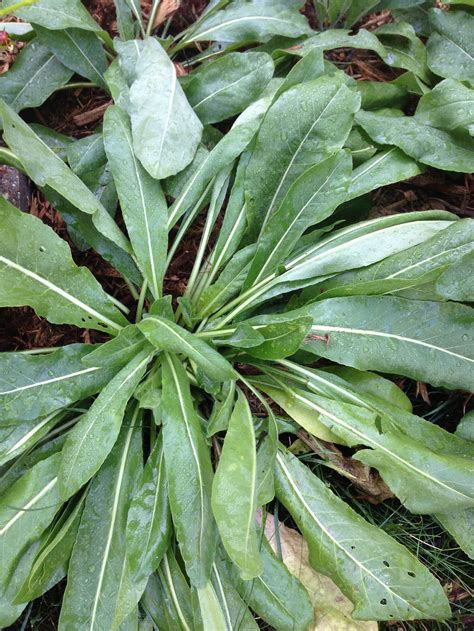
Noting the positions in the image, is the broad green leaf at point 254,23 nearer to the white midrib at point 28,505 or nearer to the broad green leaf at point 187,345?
the broad green leaf at point 187,345

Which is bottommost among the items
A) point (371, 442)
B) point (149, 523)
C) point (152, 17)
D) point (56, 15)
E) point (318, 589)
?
point (318, 589)

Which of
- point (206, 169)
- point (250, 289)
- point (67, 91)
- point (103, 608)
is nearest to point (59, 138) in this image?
point (67, 91)

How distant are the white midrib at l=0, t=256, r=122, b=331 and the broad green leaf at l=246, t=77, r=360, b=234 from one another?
0.40 meters

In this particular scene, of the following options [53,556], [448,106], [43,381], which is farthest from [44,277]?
[448,106]

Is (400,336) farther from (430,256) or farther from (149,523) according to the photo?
(149,523)

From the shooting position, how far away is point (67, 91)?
1523mm

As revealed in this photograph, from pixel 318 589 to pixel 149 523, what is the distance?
467 millimetres

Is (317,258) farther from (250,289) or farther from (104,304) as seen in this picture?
(104,304)

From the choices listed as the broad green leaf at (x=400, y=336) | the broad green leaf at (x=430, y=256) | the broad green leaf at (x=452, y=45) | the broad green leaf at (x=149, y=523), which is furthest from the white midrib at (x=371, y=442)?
the broad green leaf at (x=452, y=45)

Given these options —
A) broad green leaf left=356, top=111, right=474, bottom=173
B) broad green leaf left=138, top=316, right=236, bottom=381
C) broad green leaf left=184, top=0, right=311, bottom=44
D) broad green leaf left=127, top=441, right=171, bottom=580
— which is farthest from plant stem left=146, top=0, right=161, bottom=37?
broad green leaf left=127, top=441, right=171, bottom=580

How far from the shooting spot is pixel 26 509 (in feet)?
3.73

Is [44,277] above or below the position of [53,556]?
above

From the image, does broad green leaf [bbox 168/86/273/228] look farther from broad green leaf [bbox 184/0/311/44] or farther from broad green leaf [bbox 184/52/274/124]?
broad green leaf [bbox 184/0/311/44]

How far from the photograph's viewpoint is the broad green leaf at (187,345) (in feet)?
3.47
